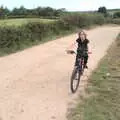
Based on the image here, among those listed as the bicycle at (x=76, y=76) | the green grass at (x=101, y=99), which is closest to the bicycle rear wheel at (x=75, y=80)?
the bicycle at (x=76, y=76)

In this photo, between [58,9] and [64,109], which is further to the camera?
[58,9]

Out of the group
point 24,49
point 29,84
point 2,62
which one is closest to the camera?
point 29,84

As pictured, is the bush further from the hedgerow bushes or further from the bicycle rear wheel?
the bicycle rear wheel

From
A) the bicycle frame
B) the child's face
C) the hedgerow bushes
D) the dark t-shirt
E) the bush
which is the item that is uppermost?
the child's face

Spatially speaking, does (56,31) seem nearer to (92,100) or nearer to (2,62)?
(2,62)

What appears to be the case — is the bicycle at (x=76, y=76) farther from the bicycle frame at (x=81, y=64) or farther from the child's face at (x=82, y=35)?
the child's face at (x=82, y=35)

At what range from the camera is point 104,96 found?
9.94 metres

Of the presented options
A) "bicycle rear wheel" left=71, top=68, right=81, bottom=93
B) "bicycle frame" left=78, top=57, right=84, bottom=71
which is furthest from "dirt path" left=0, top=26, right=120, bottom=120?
"bicycle frame" left=78, top=57, right=84, bottom=71

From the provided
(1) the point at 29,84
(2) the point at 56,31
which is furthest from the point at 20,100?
(2) the point at 56,31

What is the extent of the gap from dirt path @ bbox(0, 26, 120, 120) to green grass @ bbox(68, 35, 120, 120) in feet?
0.97

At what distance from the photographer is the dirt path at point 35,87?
8.46 meters

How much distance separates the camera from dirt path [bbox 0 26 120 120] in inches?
333

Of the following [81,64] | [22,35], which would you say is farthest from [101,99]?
[22,35]

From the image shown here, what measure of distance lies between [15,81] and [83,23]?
123 feet
